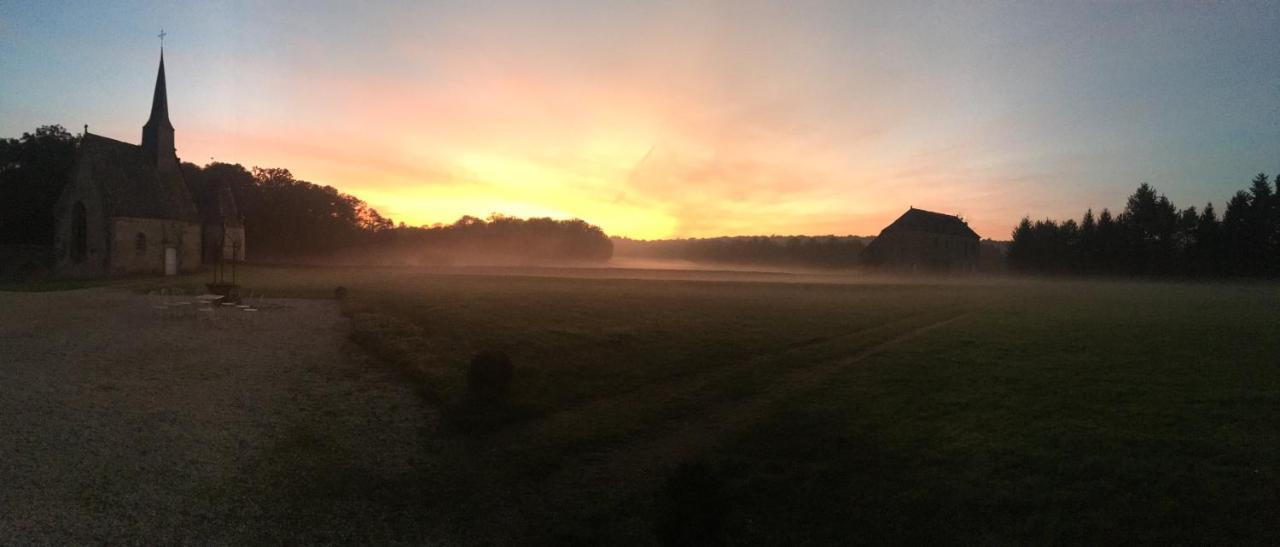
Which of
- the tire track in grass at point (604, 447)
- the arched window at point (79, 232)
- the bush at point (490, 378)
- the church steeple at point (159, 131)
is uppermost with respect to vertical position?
the church steeple at point (159, 131)

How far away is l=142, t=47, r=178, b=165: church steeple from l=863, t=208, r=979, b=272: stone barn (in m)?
77.2

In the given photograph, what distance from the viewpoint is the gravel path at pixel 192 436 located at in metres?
7.24

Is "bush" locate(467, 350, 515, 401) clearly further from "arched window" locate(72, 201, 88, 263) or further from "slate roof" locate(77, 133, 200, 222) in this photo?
"arched window" locate(72, 201, 88, 263)

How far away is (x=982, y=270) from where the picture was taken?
96.1 metres

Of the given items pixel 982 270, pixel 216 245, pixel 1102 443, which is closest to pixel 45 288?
pixel 216 245

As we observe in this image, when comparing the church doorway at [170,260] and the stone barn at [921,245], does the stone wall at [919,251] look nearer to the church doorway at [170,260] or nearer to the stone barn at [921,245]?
the stone barn at [921,245]

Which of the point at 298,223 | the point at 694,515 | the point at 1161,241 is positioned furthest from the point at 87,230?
the point at 1161,241

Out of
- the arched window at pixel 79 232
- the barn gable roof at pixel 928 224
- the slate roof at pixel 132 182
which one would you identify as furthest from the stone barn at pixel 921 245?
the arched window at pixel 79 232

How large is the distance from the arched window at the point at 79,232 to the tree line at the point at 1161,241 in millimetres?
99950

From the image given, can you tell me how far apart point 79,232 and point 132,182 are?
15.6 ft

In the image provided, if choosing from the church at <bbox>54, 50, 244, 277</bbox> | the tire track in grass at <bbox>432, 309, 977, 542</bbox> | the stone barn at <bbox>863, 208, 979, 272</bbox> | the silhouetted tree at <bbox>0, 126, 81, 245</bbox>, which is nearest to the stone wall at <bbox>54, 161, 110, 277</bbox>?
the church at <bbox>54, 50, 244, 277</bbox>

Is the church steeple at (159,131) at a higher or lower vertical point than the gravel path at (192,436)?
higher

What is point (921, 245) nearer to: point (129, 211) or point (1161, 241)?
point (1161, 241)

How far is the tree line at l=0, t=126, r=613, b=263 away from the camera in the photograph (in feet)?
174
